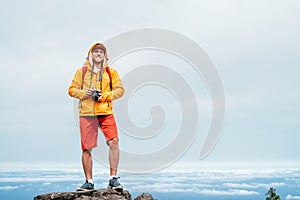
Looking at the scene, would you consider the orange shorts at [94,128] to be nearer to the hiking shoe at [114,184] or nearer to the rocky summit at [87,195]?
the hiking shoe at [114,184]

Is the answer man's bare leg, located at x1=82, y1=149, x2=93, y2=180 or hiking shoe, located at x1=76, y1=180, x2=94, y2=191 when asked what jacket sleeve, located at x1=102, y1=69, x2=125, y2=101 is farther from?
hiking shoe, located at x1=76, y1=180, x2=94, y2=191

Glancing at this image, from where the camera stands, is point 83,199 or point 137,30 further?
point 137,30

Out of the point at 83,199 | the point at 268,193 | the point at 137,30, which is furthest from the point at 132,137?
the point at 268,193

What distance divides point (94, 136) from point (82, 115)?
0.61 m

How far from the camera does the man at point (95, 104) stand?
33.9ft

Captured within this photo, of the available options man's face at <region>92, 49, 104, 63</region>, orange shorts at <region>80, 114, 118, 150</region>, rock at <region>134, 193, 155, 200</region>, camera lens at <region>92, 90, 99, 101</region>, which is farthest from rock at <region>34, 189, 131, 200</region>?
man's face at <region>92, 49, 104, 63</region>

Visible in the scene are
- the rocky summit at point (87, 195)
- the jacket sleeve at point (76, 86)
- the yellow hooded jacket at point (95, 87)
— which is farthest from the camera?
the jacket sleeve at point (76, 86)

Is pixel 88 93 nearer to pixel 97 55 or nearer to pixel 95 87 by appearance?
pixel 95 87

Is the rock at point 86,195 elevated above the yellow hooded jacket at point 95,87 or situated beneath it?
situated beneath

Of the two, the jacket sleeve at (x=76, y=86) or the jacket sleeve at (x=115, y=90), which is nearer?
the jacket sleeve at (x=115, y=90)

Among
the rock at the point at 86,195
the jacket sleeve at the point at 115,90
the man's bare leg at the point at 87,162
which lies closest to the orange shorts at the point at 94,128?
the man's bare leg at the point at 87,162

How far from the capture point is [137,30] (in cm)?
1157

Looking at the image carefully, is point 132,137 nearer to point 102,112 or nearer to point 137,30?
point 102,112

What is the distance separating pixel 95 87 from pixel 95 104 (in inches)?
17.7
